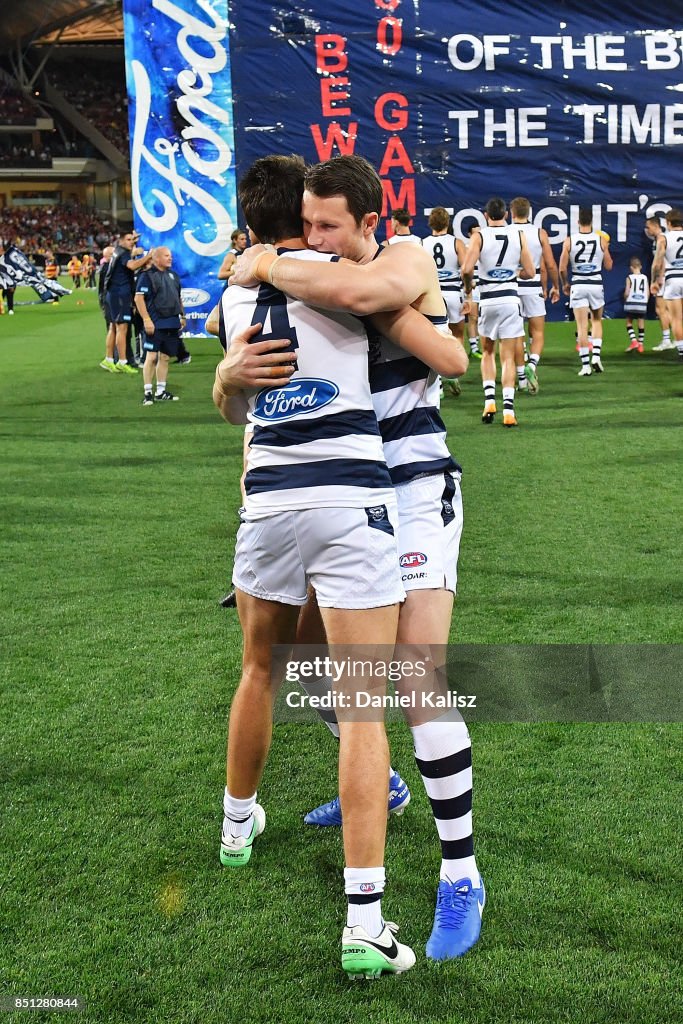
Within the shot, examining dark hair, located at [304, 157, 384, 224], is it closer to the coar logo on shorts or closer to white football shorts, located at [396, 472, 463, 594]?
white football shorts, located at [396, 472, 463, 594]

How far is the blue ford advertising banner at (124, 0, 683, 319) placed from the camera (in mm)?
17453

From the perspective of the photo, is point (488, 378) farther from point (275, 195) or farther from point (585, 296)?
point (275, 195)

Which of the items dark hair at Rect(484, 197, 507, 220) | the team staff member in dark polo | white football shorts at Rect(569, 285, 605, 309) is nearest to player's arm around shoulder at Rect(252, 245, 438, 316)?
dark hair at Rect(484, 197, 507, 220)

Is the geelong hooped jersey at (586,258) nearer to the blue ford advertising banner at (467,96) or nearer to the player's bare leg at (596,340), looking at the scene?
the player's bare leg at (596,340)

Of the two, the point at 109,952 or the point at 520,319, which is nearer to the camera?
the point at 109,952

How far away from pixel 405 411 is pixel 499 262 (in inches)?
322

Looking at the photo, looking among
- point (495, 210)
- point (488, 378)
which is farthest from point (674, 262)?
point (488, 378)

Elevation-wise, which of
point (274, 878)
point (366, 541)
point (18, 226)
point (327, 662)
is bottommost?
point (18, 226)

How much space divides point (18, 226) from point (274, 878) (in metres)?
68.1

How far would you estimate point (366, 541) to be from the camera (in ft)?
8.52

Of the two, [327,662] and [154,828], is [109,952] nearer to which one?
[154,828]

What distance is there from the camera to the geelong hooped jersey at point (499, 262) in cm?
1061

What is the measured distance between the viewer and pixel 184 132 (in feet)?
60.8

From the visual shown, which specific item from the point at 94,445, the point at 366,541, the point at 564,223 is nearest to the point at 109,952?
the point at 366,541
